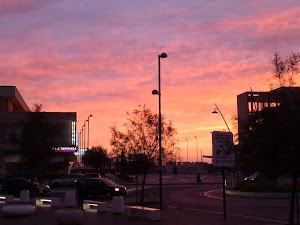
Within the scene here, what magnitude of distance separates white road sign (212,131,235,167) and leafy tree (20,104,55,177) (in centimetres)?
1998

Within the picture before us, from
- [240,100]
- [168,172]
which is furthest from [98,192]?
[168,172]

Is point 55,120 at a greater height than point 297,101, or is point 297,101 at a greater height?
point 55,120

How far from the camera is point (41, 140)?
37.3 m

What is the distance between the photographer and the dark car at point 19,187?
3959 centimetres

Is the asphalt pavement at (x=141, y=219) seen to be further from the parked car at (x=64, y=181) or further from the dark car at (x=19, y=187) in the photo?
the parked car at (x=64, y=181)

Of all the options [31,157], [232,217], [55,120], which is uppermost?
[55,120]

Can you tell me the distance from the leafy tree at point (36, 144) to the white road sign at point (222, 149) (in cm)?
1998

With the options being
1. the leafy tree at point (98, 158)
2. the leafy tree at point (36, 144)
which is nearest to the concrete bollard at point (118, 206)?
the leafy tree at point (36, 144)

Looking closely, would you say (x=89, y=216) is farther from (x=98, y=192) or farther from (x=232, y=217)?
(x=98, y=192)

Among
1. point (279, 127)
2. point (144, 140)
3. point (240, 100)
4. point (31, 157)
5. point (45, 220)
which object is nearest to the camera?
point (279, 127)

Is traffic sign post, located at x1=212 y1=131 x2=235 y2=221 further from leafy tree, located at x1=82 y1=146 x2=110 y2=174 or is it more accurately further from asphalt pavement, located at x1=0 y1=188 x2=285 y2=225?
leafy tree, located at x1=82 y1=146 x2=110 y2=174

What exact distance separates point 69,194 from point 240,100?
6684 cm

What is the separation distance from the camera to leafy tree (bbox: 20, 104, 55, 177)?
121 ft

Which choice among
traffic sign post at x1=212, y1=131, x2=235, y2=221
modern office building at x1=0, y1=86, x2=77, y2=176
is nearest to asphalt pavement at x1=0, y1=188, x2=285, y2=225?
traffic sign post at x1=212, y1=131, x2=235, y2=221
